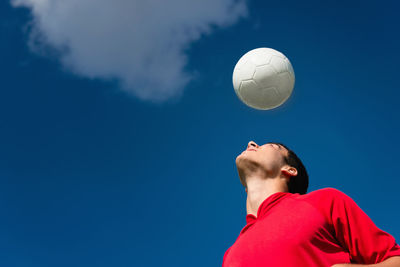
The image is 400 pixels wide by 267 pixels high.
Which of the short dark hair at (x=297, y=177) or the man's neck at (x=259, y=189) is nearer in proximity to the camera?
the man's neck at (x=259, y=189)

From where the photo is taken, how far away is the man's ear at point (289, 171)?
19.2 ft

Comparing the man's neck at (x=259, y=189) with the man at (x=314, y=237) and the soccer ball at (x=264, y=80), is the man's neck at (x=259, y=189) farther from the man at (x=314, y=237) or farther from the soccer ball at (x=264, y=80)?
the soccer ball at (x=264, y=80)

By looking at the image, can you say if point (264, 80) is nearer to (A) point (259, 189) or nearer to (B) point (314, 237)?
(A) point (259, 189)

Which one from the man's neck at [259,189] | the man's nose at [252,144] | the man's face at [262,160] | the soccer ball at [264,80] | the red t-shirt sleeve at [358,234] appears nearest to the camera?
the red t-shirt sleeve at [358,234]

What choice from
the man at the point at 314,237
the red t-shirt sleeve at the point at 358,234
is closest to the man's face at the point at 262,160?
the man at the point at 314,237

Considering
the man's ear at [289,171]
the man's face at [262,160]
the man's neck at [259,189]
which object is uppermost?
the man's face at [262,160]

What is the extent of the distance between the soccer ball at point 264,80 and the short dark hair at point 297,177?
1.67 metres

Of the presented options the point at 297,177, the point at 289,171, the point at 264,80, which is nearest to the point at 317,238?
the point at 289,171

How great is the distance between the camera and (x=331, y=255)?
4.13m

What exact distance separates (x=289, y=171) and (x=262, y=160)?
42 centimetres

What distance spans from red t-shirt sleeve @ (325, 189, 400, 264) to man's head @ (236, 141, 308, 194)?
1.46 metres

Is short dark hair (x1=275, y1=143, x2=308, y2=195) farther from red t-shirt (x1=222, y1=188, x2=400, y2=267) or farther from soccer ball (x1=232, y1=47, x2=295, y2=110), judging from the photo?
Result: soccer ball (x1=232, y1=47, x2=295, y2=110)

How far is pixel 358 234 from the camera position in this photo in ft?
13.2

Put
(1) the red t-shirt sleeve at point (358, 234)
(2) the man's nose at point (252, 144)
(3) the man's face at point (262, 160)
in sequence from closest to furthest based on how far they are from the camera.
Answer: (1) the red t-shirt sleeve at point (358, 234) → (3) the man's face at point (262, 160) → (2) the man's nose at point (252, 144)
